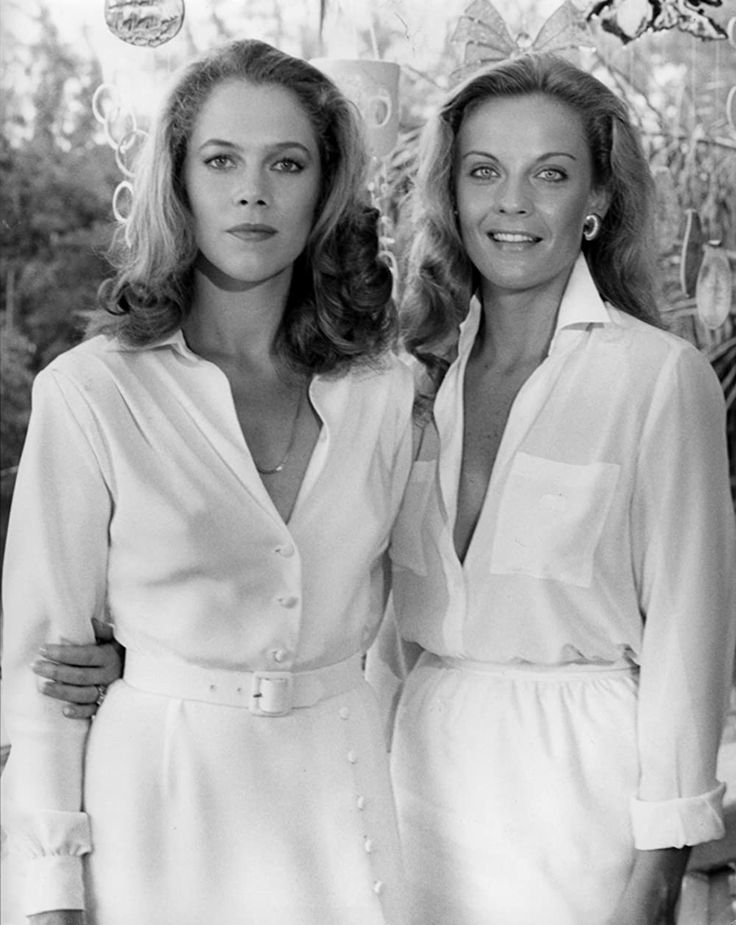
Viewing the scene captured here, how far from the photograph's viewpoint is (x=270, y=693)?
147 cm

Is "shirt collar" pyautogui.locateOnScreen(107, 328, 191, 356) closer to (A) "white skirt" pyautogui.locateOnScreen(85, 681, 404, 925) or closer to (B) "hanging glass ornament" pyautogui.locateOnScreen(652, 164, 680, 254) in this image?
(A) "white skirt" pyautogui.locateOnScreen(85, 681, 404, 925)

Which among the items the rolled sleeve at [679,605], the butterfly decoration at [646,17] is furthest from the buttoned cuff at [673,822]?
the butterfly decoration at [646,17]

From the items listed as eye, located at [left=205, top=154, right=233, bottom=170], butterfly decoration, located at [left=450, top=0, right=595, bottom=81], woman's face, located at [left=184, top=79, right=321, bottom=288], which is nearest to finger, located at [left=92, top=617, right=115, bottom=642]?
woman's face, located at [left=184, top=79, right=321, bottom=288]

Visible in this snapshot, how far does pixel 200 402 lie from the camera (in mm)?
1496

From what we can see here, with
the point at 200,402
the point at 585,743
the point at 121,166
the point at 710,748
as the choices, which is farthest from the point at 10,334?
the point at 710,748

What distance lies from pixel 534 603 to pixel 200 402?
46 cm

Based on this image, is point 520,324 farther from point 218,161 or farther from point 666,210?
point 218,161

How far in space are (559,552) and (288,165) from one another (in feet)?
1.80

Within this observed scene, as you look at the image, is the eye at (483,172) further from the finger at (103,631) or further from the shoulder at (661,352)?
the finger at (103,631)

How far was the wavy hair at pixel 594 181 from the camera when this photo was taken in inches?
65.7

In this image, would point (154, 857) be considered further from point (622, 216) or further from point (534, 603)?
point (622, 216)

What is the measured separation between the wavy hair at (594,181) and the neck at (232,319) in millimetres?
268

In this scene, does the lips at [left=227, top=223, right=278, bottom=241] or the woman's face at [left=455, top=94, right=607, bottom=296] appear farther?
the woman's face at [left=455, top=94, right=607, bottom=296]

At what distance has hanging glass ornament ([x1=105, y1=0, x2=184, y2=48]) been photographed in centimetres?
183
